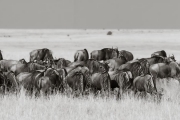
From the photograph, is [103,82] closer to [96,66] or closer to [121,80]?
[121,80]

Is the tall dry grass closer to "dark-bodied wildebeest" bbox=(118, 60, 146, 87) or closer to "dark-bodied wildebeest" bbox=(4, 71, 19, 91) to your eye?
"dark-bodied wildebeest" bbox=(4, 71, 19, 91)

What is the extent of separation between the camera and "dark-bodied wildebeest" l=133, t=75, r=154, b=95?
9730 millimetres

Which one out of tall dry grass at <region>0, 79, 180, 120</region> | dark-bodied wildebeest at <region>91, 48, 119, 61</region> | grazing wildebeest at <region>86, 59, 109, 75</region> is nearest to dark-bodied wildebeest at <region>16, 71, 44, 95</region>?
tall dry grass at <region>0, 79, 180, 120</region>

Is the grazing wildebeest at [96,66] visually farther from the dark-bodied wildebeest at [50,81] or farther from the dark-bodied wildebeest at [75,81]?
the dark-bodied wildebeest at [50,81]

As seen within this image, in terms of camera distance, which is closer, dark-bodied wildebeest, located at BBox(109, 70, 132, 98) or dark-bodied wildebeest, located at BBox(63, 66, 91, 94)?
dark-bodied wildebeest, located at BBox(63, 66, 91, 94)

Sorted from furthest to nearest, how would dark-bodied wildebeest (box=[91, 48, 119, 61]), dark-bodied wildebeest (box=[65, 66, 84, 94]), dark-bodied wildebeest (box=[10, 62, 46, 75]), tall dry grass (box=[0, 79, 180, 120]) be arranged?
dark-bodied wildebeest (box=[91, 48, 119, 61]), dark-bodied wildebeest (box=[10, 62, 46, 75]), dark-bodied wildebeest (box=[65, 66, 84, 94]), tall dry grass (box=[0, 79, 180, 120])

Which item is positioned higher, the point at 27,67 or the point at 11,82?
the point at 27,67

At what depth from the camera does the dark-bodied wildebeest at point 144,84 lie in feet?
31.9

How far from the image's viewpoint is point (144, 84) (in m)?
9.85

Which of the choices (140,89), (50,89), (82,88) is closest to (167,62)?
(140,89)

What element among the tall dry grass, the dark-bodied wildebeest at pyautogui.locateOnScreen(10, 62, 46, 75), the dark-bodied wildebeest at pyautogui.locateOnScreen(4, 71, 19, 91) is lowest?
the tall dry grass

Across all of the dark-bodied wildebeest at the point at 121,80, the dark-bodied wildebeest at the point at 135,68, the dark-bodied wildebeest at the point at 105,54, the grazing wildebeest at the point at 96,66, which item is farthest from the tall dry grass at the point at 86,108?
the dark-bodied wildebeest at the point at 105,54

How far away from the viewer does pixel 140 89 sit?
10.0 m

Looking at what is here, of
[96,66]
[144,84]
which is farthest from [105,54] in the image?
[144,84]
